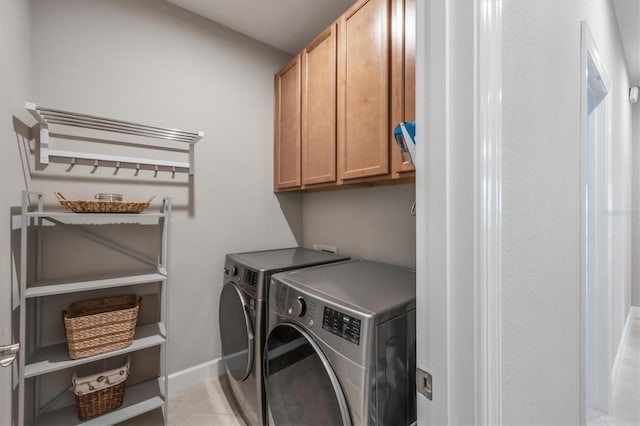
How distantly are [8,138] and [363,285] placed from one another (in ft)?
5.25

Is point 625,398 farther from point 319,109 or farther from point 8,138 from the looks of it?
point 8,138

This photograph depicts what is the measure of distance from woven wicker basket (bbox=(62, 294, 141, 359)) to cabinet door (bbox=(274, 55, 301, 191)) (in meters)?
1.24

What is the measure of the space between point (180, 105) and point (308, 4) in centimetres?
106

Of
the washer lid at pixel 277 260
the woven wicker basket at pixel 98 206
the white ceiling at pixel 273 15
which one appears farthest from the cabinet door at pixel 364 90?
the woven wicker basket at pixel 98 206

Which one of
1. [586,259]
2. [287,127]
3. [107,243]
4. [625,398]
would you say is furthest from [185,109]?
[625,398]

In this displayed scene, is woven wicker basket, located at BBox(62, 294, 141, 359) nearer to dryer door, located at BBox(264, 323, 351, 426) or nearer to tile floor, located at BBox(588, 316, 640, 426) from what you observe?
dryer door, located at BBox(264, 323, 351, 426)

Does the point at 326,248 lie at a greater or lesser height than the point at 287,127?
lesser

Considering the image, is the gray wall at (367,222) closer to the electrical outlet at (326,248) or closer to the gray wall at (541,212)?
the electrical outlet at (326,248)

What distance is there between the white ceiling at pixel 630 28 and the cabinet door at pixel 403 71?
168cm

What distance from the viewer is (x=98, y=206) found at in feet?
4.37

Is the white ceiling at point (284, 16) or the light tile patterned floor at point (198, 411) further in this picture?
the white ceiling at point (284, 16)

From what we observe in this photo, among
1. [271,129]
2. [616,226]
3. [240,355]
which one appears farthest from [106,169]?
[616,226]

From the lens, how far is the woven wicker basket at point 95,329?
129 centimetres

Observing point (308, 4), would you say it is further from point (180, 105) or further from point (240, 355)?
point (240, 355)
